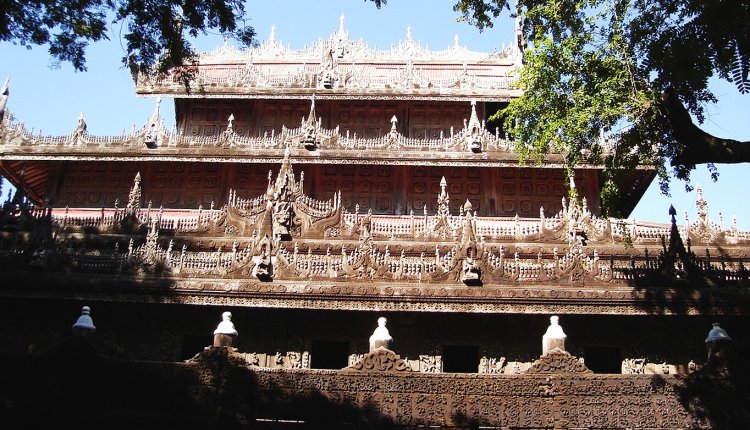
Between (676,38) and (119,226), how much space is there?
52.7 ft

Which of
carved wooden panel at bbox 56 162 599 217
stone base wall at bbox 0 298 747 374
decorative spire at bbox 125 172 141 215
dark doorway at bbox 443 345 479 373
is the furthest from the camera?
carved wooden panel at bbox 56 162 599 217

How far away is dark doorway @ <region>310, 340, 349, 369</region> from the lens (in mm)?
15305

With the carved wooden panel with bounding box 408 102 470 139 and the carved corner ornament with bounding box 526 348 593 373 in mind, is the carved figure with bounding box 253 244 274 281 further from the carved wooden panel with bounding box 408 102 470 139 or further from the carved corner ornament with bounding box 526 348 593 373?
the carved wooden panel with bounding box 408 102 470 139

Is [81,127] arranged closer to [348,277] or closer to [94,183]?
[94,183]

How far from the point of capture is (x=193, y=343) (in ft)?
50.4

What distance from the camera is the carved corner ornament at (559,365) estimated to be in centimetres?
1040

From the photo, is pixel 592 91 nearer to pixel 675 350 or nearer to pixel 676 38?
pixel 676 38

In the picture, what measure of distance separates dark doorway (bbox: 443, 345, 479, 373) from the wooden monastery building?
0.23 ft

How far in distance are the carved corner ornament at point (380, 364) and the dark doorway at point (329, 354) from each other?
Result: 4.64 metres

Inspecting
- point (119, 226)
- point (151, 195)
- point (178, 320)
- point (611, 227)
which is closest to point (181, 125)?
point (151, 195)

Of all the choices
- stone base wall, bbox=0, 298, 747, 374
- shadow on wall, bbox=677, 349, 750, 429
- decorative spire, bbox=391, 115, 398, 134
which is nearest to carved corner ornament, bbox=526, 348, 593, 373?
shadow on wall, bbox=677, 349, 750, 429

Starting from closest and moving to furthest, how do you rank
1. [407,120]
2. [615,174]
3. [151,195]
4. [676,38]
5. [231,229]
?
1. [676,38]
2. [615,174]
3. [231,229]
4. [151,195]
5. [407,120]

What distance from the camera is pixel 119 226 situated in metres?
21.1

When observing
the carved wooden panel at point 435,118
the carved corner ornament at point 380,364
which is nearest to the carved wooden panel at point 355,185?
the carved wooden panel at point 435,118
